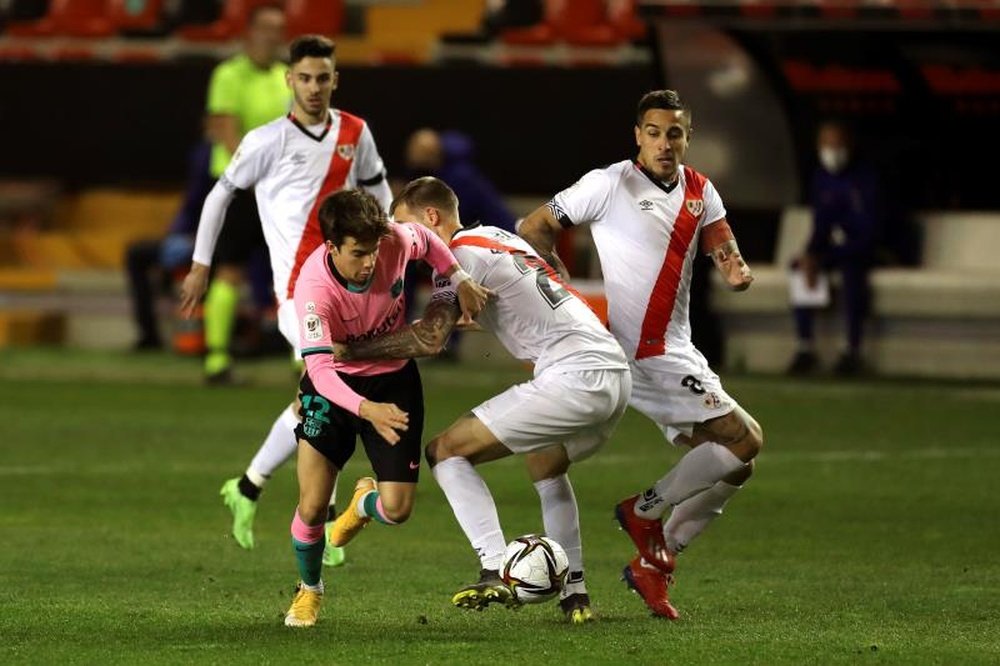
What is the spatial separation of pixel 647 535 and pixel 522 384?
93cm

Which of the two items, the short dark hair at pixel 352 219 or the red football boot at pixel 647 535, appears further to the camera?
the red football boot at pixel 647 535

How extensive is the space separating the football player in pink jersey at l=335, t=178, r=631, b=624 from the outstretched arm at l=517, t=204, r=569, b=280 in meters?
0.16

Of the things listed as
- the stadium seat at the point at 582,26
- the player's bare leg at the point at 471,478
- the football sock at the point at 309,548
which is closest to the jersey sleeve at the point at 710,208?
the player's bare leg at the point at 471,478

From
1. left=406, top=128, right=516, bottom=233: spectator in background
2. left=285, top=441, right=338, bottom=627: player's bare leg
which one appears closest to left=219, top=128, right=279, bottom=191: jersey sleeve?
left=285, top=441, right=338, bottom=627: player's bare leg

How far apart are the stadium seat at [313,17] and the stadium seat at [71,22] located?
2088 millimetres

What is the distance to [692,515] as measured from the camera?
827cm

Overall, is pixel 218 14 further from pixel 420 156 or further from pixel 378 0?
pixel 420 156

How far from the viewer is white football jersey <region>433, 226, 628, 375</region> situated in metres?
7.62

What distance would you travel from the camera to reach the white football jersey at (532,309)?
7.62 m

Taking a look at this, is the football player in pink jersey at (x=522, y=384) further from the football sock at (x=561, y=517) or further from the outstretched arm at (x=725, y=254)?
the outstretched arm at (x=725, y=254)

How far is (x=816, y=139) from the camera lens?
731 inches

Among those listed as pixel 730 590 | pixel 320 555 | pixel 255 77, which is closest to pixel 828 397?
pixel 255 77

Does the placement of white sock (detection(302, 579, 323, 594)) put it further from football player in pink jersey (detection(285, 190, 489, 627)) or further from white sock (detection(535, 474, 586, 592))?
white sock (detection(535, 474, 586, 592))

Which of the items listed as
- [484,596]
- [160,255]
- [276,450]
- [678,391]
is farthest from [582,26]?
[484,596]
